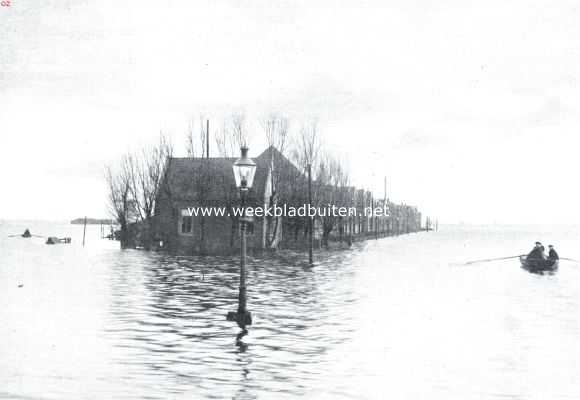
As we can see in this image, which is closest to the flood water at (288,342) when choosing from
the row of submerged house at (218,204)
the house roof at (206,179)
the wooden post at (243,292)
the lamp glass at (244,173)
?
the wooden post at (243,292)

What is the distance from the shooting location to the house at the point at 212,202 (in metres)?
52.1

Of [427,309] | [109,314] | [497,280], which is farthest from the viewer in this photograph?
[497,280]

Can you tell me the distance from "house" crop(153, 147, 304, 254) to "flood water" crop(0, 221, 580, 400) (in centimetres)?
2663

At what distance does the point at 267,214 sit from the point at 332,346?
4188 centimetres

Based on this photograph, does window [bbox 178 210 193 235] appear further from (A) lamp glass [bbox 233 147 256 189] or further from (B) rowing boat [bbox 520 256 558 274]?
(A) lamp glass [bbox 233 147 256 189]

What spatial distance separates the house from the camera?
52094 mm

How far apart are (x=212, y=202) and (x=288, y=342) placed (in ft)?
136

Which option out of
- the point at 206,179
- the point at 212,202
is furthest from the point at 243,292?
the point at 212,202

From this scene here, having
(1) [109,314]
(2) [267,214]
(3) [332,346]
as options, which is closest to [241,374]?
(3) [332,346]

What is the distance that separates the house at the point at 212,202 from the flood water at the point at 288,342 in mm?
26626

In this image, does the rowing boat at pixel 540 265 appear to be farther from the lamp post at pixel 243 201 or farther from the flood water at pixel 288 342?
the lamp post at pixel 243 201

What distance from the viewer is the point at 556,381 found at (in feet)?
31.6

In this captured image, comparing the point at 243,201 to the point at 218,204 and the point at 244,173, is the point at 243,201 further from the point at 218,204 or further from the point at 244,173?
the point at 218,204

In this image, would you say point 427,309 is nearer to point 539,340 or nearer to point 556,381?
point 539,340
